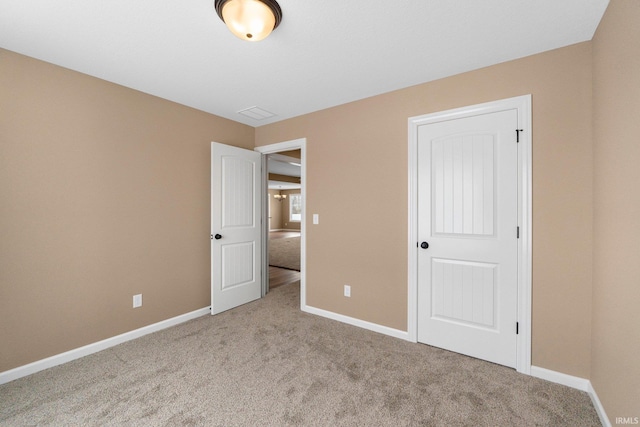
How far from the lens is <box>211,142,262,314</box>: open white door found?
327 cm

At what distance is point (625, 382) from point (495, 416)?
678 mm

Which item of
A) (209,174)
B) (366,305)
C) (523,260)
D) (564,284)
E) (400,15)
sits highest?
(400,15)

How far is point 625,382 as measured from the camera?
52.2 inches

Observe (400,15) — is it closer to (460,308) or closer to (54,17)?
(54,17)

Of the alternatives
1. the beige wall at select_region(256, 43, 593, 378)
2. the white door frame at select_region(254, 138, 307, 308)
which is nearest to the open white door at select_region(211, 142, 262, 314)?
the white door frame at select_region(254, 138, 307, 308)

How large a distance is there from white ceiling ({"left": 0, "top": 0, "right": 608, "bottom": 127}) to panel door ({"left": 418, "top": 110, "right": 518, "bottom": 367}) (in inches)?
22.6

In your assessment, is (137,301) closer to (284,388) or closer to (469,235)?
(284,388)

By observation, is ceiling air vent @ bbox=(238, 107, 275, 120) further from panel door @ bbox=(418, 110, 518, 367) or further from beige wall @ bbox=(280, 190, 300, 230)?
beige wall @ bbox=(280, 190, 300, 230)

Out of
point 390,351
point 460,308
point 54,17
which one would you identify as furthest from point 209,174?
point 460,308

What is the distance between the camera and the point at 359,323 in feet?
9.66

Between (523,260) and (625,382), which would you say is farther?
(523,260)

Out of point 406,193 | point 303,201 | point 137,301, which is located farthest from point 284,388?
point 303,201

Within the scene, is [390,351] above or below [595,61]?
below

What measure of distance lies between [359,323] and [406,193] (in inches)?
59.0
